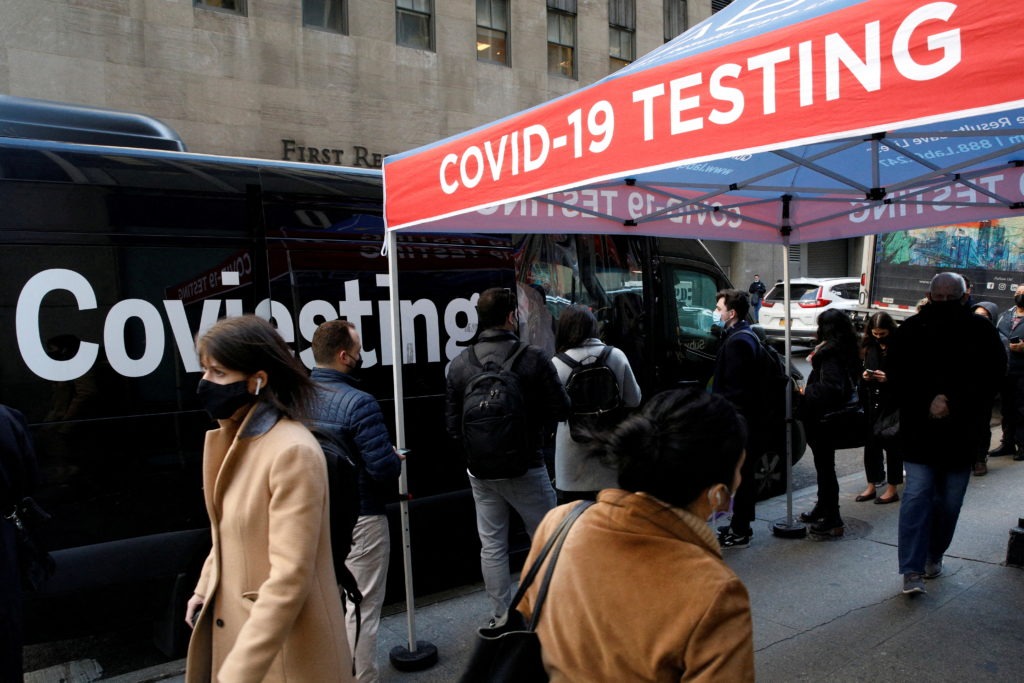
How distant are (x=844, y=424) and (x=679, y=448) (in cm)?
445

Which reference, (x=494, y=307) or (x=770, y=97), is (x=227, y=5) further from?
(x=770, y=97)

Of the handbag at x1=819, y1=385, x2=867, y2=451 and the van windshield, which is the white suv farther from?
the handbag at x1=819, y1=385, x2=867, y2=451

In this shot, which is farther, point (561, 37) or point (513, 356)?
point (561, 37)

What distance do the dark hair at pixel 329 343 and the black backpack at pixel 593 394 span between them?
1.45m

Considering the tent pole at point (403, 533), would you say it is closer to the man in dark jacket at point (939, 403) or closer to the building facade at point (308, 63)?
the man in dark jacket at point (939, 403)

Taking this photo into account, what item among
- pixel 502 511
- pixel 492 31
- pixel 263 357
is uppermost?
pixel 492 31

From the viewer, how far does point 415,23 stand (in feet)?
54.7

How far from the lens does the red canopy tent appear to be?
2.11 meters

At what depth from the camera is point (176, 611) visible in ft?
13.1

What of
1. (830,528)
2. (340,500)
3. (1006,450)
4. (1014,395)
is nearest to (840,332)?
(830,528)

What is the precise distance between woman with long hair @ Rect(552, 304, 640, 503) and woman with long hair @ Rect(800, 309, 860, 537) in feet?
5.41

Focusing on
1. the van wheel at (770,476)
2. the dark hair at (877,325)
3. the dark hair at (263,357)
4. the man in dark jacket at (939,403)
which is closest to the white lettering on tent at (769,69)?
the dark hair at (263,357)

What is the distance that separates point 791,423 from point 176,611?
4035 mm

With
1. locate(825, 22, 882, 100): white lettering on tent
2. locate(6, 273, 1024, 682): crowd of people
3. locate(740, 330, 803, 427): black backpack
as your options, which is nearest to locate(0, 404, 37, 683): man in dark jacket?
locate(6, 273, 1024, 682): crowd of people
